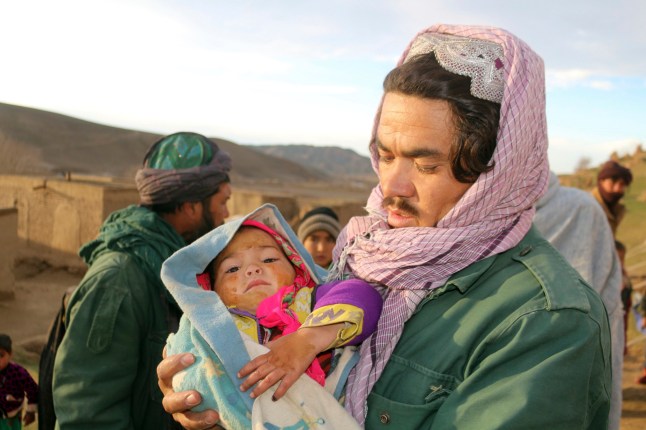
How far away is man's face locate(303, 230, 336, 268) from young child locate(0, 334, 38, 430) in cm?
220

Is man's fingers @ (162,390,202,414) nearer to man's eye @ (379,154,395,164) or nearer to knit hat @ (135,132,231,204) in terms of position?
man's eye @ (379,154,395,164)

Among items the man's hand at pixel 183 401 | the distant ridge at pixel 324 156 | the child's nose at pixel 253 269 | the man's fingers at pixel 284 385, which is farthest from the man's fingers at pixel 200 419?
the distant ridge at pixel 324 156

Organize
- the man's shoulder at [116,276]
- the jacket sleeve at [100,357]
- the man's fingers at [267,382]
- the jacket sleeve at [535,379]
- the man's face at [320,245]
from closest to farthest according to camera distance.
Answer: the jacket sleeve at [535,379] < the man's fingers at [267,382] < the jacket sleeve at [100,357] < the man's shoulder at [116,276] < the man's face at [320,245]

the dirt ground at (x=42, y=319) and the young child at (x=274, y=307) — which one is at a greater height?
the young child at (x=274, y=307)

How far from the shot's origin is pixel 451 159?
166 cm

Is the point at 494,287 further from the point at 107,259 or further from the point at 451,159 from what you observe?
the point at 107,259

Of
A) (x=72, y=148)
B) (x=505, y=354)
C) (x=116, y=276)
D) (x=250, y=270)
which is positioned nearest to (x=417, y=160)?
(x=505, y=354)

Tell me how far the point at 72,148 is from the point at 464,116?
2808 cm

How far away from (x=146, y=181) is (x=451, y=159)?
1.95 meters

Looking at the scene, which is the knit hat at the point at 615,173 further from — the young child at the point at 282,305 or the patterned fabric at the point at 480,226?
the young child at the point at 282,305

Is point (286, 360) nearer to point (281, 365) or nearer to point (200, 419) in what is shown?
point (281, 365)

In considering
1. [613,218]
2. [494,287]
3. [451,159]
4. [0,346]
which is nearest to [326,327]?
[494,287]

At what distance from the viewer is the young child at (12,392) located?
13.9 feet

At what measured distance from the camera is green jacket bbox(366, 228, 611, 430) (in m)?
1.37
